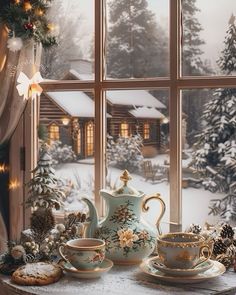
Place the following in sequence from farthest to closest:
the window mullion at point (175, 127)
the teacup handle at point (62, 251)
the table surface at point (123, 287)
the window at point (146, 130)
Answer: the window at point (146, 130) → the window mullion at point (175, 127) → the teacup handle at point (62, 251) → the table surface at point (123, 287)

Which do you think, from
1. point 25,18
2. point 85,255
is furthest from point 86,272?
point 25,18

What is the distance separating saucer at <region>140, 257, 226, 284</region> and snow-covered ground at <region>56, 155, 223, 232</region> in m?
0.42

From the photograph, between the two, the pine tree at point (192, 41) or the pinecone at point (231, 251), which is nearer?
the pinecone at point (231, 251)

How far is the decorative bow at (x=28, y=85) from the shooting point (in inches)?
83.6

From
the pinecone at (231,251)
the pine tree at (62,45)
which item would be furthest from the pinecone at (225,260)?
the pine tree at (62,45)

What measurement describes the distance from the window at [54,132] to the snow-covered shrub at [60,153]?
17 millimetres

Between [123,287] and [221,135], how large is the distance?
0.75 metres

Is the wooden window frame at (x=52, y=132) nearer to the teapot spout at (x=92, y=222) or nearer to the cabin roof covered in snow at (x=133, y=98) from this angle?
the cabin roof covered in snow at (x=133, y=98)

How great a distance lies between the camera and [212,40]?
6.40 feet

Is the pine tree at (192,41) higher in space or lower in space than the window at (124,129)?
higher

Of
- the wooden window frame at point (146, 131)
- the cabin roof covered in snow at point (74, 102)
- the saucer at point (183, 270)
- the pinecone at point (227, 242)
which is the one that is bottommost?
the saucer at point (183, 270)

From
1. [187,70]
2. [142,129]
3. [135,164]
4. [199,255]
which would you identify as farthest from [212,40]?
[199,255]

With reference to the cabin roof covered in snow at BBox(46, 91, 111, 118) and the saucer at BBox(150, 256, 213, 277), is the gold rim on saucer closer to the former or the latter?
the saucer at BBox(150, 256, 213, 277)

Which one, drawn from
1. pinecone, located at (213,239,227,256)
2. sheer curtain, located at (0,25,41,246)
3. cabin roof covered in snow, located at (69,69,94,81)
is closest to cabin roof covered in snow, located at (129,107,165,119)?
cabin roof covered in snow, located at (69,69,94,81)
